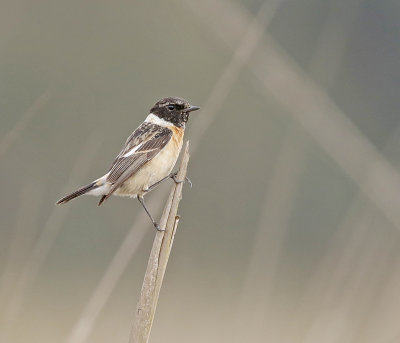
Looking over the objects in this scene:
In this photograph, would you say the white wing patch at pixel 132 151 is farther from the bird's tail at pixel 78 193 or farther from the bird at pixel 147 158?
the bird's tail at pixel 78 193

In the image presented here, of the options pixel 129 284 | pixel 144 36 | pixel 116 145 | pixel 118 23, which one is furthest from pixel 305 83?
pixel 144 36

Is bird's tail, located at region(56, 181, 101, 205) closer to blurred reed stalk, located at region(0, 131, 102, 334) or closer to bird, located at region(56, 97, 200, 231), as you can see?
bird, located at region(56, 97, 200, 231)

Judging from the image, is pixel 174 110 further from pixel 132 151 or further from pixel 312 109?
pixel 312 109

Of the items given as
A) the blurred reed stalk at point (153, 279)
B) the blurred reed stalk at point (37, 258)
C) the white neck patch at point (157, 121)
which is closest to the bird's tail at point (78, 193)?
the blurred reed stalk at point (37, 258)

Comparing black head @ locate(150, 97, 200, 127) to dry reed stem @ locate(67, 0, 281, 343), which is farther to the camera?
black head @ locate(150, 97, 200, 127)

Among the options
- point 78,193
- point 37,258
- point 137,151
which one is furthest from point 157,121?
point 37,258

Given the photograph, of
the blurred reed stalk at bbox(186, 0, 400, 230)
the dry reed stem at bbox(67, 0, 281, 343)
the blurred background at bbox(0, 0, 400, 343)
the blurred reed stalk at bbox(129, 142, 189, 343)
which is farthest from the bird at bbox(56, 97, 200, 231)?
the blurred reed stalk at bbox(129, 142, 189, 343)
